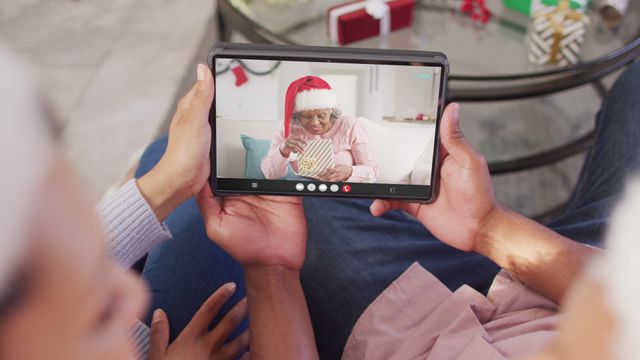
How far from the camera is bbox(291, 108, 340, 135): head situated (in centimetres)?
76

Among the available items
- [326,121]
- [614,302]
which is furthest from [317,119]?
[614,302]

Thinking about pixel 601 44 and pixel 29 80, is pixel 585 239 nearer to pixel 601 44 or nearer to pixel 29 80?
pixel 601 44

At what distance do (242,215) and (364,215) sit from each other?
21cm

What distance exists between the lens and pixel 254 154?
2.54 feet

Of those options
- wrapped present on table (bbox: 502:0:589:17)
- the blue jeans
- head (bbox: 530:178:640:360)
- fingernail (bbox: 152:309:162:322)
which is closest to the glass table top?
wrapped present on table (bbox: 502:0:589:17)

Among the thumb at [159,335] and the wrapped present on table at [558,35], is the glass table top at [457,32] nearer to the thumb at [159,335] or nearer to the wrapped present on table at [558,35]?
the wrapped present on table at [558,35]

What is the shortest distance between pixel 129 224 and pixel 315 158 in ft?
0.75

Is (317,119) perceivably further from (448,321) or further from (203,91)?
(448,321)

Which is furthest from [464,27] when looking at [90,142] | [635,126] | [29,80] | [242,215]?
[29,80]

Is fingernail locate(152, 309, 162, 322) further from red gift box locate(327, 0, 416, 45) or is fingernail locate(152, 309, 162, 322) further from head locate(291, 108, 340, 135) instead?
red gift box locate(327, 0, 416, 45)

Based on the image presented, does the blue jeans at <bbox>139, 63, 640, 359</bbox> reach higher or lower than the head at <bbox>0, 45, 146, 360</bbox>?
lower

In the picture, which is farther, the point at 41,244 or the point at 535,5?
the point at 535,5

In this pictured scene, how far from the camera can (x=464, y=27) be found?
1387 millimetres

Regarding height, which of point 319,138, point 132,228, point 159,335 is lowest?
point 159,335
